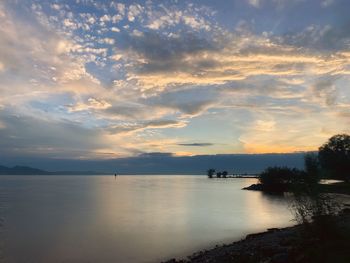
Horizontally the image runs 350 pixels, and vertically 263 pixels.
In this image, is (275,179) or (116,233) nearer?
(116,233)

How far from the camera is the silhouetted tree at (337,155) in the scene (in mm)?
117500

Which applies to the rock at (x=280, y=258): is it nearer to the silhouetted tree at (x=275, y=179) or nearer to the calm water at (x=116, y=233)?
the calm water at (x=116, y=233)

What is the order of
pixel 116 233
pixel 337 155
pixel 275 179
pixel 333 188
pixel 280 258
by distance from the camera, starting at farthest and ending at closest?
pixel 275 179
pixel 337 155
pixel 333 188
pixel 116 233
pixel 280 258

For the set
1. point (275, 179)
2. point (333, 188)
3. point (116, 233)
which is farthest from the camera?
point (275, 179)

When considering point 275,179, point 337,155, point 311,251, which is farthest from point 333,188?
point 311,251

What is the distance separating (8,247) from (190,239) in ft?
61.5

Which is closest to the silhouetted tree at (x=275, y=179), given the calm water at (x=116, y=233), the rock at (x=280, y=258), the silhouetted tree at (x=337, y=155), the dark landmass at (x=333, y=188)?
the dark landmass at (x=333, y=188)

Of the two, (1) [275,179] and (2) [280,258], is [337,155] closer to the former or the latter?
(1) [275,179]

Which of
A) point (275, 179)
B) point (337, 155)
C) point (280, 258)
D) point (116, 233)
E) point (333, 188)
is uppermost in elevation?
point (337, 155)

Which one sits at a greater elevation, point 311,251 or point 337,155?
point 337,155

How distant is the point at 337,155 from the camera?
122 meters

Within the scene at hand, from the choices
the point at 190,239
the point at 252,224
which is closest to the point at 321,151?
the point at 252,224

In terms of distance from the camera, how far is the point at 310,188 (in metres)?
24.5

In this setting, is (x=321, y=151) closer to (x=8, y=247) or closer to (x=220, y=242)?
(x=220, y=242)
